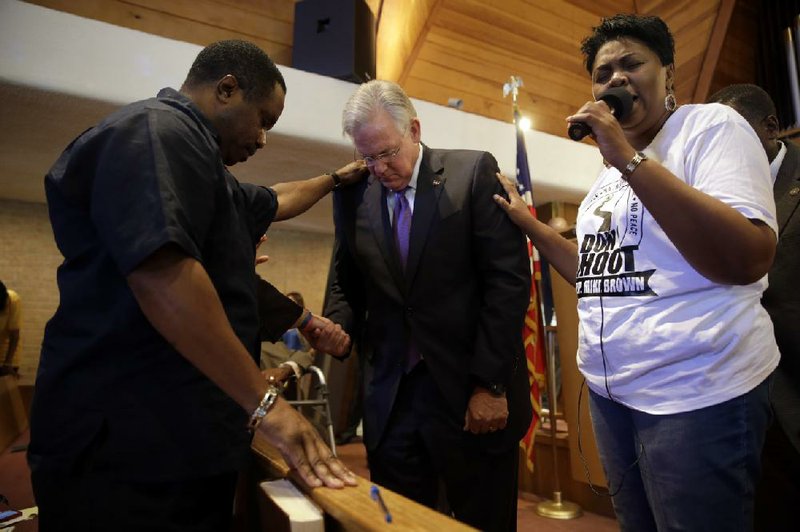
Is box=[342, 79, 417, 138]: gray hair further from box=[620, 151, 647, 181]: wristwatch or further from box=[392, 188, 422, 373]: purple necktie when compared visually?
box=[620, 151, 647, 181]: wristwatch

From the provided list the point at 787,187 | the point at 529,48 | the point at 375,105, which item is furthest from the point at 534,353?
the point at 529,48

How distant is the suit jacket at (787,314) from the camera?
143 cm

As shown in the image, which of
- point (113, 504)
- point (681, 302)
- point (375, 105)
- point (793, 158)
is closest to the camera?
point (113, 504)

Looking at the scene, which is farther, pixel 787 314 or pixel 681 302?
pixel 787 314

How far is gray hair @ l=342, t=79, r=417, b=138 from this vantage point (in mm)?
1556

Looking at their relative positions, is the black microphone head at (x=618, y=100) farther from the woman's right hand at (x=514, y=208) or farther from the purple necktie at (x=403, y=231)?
the purple necktie at (x=403, y=231)

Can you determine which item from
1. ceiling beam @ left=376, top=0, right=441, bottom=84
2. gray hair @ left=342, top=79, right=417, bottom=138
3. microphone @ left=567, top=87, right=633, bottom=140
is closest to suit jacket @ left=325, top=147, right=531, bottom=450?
gray hair @ left=342, top=79, right=417, bottom=138

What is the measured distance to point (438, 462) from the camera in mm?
1359

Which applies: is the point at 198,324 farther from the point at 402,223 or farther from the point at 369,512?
the point at 402,223

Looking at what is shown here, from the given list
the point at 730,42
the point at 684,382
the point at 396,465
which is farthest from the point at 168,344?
the point at 730,42

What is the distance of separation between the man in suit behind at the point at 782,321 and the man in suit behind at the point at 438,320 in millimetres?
667

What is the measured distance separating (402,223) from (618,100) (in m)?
0.64

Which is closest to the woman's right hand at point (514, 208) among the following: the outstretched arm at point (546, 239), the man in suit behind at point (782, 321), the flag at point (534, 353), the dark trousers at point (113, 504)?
the outstretched arm at point (546, 239)

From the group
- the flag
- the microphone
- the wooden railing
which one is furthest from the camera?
the flag
